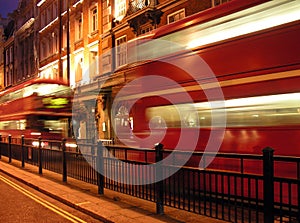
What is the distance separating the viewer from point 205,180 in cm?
620

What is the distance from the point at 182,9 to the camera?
21.1 m

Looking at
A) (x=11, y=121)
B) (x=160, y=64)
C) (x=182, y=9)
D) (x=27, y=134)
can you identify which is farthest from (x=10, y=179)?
(x=182, y=9)

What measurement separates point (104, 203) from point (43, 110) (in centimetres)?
1332

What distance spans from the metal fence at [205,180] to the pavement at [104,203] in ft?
0.51

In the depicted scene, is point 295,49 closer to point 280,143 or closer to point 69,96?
point 280,143

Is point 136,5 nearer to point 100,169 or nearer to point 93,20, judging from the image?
point 93,20

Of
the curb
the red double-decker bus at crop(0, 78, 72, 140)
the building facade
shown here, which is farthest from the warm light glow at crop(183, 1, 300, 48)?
the red double-decker bus at crop(0, 78, 72, 140)

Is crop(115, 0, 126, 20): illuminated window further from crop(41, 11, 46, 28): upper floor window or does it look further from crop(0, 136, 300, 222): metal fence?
crop(0, 136, 300, 222): metal fence

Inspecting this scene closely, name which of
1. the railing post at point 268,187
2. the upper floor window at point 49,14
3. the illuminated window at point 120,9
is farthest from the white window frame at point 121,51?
the railing post at point 268,187

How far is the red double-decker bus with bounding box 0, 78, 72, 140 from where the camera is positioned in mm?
20078

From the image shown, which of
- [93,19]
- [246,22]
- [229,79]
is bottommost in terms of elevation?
[229,79]

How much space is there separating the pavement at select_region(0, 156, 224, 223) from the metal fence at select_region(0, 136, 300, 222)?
6.1 inches

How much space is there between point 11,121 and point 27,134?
10.7 ft

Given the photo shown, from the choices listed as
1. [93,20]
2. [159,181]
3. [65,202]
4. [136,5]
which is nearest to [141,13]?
[136,5]
